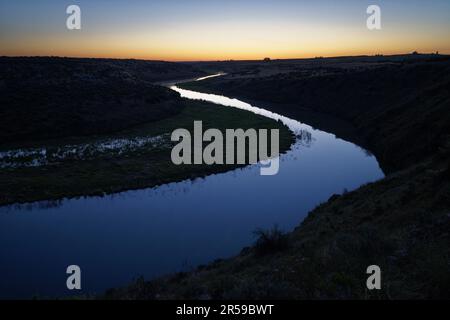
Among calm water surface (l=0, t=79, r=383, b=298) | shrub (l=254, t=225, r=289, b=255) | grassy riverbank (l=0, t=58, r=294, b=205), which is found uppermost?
grassy riverbank (l=0, t=58, r=294, b=205)

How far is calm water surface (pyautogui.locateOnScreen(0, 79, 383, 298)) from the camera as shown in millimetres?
16203

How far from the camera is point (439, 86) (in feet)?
Result: 144

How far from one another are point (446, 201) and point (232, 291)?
9314 millimetres

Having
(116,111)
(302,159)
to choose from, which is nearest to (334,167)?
(302,159)

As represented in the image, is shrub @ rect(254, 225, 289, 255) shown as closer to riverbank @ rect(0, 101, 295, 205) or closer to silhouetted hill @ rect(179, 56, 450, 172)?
riverbank @ rect(0, 101, 295, 205)

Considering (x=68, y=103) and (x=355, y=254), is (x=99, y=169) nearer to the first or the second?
(x=355, y=254)

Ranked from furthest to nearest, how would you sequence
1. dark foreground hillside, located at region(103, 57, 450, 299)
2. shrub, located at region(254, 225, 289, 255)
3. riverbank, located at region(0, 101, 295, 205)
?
riverbank, located at region(0, 101, 295, 205) < shrub, located at region(254, 225, 289, 255) < dark foreground hillside, located at region(103, 57, 450, 299)

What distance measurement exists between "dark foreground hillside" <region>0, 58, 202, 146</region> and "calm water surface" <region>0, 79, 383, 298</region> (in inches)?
821

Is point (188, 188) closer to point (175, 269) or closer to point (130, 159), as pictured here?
point (130, 159)

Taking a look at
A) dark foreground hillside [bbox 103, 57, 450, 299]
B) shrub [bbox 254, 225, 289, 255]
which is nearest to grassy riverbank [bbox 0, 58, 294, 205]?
dark foreground hillside [bbox 103, 57, 450, 299]

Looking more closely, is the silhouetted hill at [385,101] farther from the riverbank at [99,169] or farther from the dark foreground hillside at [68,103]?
the dark foreground hillside at [68,103]

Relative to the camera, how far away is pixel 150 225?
20.8 metres

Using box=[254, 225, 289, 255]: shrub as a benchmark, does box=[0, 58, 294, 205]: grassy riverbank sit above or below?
above
